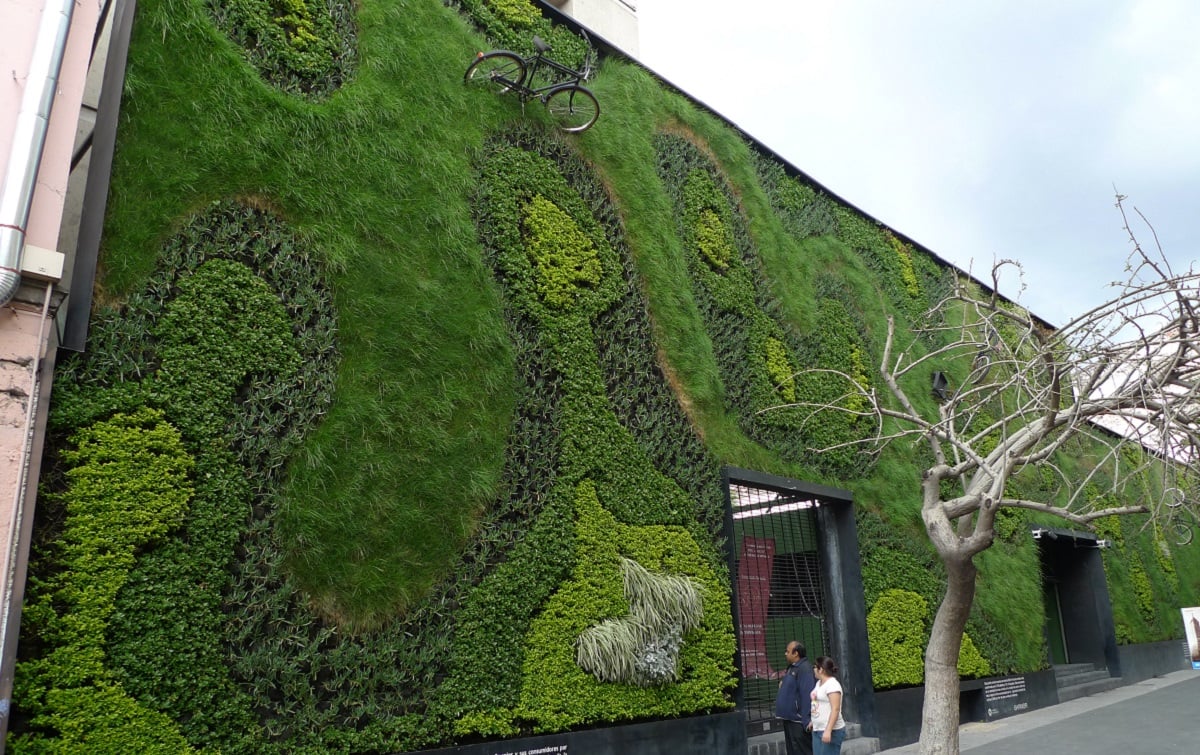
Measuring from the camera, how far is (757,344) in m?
11.5

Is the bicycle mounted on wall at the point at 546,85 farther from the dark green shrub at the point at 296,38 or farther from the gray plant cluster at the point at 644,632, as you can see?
the gray plant cluster at the point at 644,632

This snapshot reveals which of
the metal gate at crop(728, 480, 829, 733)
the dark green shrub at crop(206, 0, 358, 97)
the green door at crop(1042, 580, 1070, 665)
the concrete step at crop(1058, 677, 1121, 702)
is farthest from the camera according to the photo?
the green door at crop(1042, 580, 1070, 665)

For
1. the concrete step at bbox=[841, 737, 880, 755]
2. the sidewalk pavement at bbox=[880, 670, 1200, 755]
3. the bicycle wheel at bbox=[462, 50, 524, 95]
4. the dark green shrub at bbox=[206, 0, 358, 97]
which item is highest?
the bicycle wheel at bbox=[462, 50, 524, 95]

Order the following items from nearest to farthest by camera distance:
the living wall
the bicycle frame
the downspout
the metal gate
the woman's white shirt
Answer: the downspout
the living wall
the woman's white shirt
the bicycle frame
the metal gate

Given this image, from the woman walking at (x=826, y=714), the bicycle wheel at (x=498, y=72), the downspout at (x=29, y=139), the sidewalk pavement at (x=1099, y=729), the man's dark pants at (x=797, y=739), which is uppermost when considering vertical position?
the bicycle wheel at (x=498, y=72)

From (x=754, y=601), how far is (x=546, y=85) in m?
6.68

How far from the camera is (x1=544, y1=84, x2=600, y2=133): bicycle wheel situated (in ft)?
32.3

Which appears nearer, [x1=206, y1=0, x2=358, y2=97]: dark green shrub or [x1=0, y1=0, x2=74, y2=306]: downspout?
[x1=0, y1=0, x2=74, y2=306]: downspout

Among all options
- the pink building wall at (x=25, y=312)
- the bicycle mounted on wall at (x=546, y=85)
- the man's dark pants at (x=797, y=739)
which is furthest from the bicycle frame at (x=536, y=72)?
the man's dark pants at (x=797, y=739)

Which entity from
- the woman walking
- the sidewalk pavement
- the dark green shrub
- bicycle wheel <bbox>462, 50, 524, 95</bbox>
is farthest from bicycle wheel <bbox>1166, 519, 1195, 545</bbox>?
the dark green shrub

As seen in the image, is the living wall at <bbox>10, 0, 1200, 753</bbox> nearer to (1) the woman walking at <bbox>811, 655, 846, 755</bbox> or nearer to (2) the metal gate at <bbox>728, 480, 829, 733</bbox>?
(2) the metal gate at <bbox>728, 480, 829, 733</bbox>

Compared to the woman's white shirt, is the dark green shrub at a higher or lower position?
higher

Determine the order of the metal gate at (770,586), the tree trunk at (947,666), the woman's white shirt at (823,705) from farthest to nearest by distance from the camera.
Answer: the metal gate at (770,586)
the tree trunk at (947,666)
the woman's white shirt at (823,705)

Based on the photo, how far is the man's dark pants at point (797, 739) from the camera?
27.1ft
